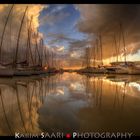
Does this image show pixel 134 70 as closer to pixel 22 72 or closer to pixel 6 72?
pixel 22 72

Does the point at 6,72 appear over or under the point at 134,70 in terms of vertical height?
over

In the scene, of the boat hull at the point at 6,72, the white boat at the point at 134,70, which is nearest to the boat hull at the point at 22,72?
the boat hull at the point at 6,72

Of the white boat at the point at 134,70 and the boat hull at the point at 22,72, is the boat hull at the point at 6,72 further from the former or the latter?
the white boat at the point at 134,70

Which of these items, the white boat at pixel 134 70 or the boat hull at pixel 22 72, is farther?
the white boat at pixel 134 70

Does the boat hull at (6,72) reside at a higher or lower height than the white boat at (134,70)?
higher

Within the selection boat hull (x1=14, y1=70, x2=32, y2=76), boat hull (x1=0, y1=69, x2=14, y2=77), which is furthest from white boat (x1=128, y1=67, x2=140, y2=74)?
boat hull (x1=0, y1=69, x2=14, y2=77)

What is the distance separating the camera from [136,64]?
1259cm

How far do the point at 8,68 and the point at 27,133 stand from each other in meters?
9.51

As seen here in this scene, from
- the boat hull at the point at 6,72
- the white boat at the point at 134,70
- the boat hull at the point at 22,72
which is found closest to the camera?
the boat hull at the point at 6,72

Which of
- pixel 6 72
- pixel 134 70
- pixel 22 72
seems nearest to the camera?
pixel 6 72

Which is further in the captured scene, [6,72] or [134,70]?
[134,70]

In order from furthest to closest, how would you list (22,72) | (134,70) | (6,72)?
(134,70)
(22,72)
(6,72)

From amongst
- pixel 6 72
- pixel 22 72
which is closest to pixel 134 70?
pixel 22 72
